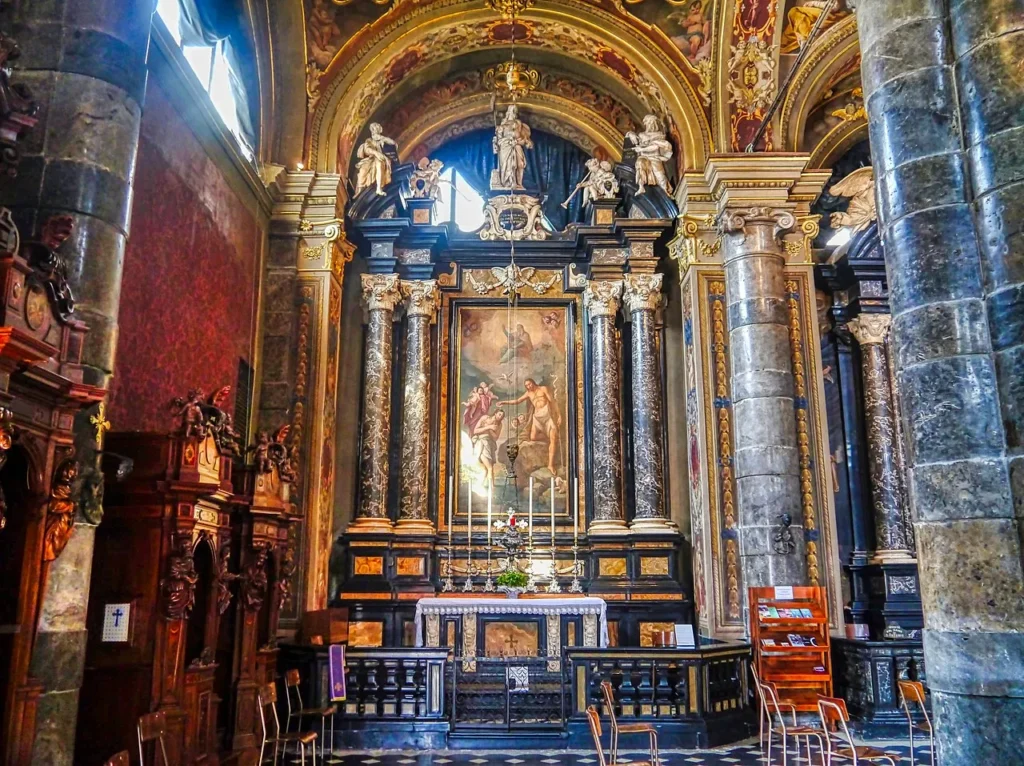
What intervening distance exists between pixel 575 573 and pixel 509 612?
1.39m

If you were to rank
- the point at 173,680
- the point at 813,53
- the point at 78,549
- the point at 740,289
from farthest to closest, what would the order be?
1. the point at 813,53
2. the point at 740,289
3. the point at 173,680
4. the point at 78,549

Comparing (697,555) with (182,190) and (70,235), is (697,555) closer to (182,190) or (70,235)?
(182,190)

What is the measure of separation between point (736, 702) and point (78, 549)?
6891 mm

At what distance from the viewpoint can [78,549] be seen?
17.5 feet

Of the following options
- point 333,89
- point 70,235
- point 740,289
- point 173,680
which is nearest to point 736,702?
point 740,289

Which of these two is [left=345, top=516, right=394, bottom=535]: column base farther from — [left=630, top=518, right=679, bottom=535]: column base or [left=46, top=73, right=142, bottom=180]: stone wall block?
[left=46, top=73, right=142, bottom=180]: stone wall block

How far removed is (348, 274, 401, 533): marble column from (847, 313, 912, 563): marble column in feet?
23.5

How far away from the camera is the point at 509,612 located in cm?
1101

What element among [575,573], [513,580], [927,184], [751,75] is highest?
[751,75]

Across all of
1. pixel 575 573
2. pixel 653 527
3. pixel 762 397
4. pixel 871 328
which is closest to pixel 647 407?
pixel 653 527

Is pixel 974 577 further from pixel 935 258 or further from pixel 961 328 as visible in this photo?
pixel 935 258

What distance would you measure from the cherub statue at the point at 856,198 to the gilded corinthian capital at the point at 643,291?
338cm

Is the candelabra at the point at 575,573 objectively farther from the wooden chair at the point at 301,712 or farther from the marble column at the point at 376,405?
the wooden chair at the point at 301,712

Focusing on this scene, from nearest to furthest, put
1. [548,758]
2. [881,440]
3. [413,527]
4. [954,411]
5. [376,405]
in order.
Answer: [954,411] < [548,758] < [413,527] < [376,405] < [881,440]
